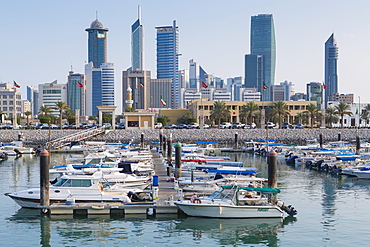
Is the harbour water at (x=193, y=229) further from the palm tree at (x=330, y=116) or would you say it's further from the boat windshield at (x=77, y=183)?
the palm tree at (x=330, y=116)

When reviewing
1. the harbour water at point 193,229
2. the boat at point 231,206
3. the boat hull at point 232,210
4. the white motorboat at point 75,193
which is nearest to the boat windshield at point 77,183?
the white motorboat at point 75,193

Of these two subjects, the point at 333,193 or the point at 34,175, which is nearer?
the point at 333,193

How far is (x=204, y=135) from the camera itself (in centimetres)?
9919

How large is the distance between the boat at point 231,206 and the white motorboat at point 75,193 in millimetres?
4367

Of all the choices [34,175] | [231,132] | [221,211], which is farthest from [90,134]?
A: [221,211]

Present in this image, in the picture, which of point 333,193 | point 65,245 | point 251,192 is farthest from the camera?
point 333,193

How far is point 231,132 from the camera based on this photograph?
10031 centimetres

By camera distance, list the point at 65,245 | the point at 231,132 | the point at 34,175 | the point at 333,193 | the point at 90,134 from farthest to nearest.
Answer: the point at 231,132 → the point at 90,134 → the point at 34,175 → the point at 333,193 → the point at 65,245

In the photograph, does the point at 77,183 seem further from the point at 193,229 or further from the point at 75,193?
the point at 193,229

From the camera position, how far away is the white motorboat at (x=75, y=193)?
3100 cm

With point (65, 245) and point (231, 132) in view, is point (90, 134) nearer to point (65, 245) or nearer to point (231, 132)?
point (231, 132)

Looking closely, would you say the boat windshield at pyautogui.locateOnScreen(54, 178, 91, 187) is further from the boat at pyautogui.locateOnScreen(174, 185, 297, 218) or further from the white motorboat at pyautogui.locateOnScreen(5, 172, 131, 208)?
the boat at pyautogui.locateOnScreen(174, 185, 297, 218)

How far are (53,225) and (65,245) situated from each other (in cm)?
349

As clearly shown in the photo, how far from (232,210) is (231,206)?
253mm
